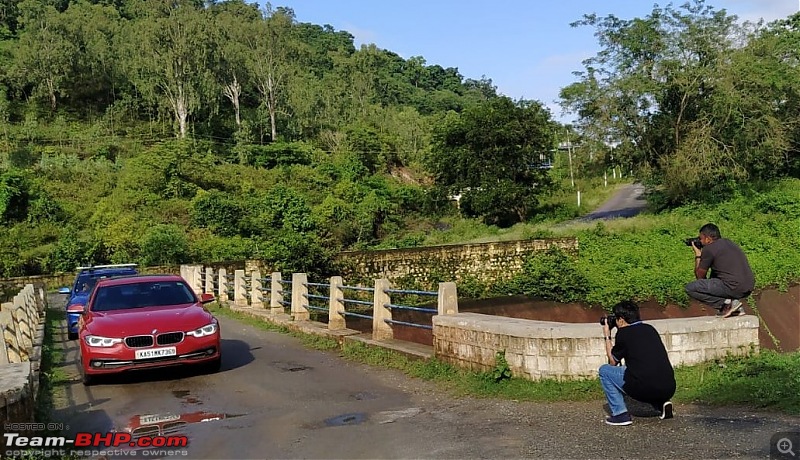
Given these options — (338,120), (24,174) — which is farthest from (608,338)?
(338,120)

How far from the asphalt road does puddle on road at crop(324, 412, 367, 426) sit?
11mm

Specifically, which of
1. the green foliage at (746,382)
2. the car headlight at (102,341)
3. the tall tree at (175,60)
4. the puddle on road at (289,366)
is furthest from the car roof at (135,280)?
the tall tree at (175,60)

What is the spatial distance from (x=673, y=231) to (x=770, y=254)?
475 centimetres

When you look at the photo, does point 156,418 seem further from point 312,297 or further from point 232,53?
point 232,53

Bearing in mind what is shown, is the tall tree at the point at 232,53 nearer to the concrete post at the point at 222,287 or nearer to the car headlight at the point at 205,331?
the concrete post at the point at 222,287

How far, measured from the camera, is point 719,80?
111ft

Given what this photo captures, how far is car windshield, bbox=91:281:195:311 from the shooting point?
10492 mm

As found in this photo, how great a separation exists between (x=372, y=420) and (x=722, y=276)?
476 cm

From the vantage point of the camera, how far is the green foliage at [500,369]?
8.56m

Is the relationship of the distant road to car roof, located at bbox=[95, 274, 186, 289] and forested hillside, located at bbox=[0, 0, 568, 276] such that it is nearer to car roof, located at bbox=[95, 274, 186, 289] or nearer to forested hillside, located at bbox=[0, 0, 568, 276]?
forested hillside, located at bbox=[0, 0, 568, 276]

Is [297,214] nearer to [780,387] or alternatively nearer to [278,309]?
[278,309]

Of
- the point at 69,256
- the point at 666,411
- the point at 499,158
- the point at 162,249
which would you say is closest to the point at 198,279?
the point at 162,249

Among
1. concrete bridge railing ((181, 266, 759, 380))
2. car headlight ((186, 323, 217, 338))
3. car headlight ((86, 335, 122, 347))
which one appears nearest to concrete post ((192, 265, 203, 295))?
car headlight ((186, 323, 217, 338))

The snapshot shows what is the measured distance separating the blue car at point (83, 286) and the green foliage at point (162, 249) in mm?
13243
